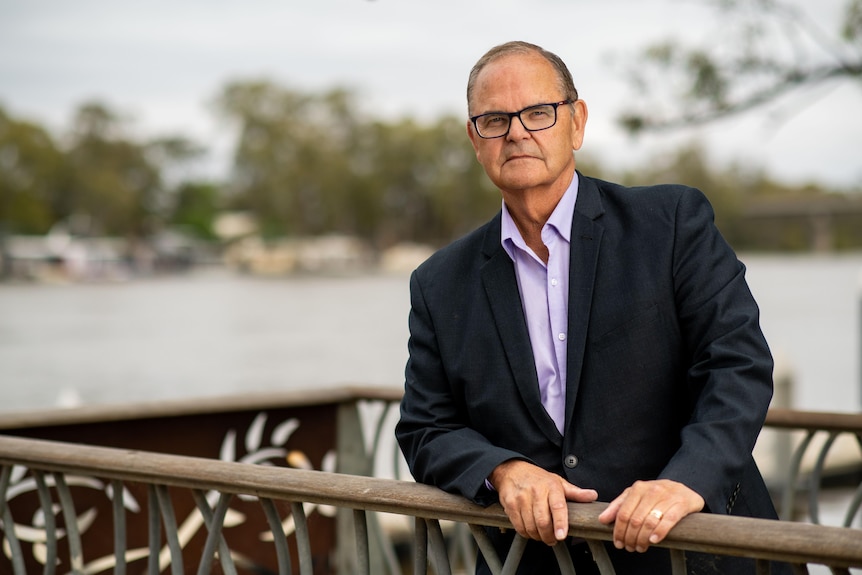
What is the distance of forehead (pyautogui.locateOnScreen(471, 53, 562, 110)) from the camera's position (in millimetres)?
2289

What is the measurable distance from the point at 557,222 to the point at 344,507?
0.80 meters

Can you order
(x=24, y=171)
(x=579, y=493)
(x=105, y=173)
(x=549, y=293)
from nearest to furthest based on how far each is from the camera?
(x=579, y=493)
(x=549, y=293)
(x=24, y=171)
(x=105, y=173)

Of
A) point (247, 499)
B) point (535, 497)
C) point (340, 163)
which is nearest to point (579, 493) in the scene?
point (535, 497)

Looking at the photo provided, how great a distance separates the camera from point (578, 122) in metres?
2.42

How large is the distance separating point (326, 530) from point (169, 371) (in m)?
16.8

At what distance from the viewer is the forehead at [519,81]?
2.29m

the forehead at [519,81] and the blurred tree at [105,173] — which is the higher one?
the forehead at [519,81]

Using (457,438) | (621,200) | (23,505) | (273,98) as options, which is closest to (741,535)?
(457,438)

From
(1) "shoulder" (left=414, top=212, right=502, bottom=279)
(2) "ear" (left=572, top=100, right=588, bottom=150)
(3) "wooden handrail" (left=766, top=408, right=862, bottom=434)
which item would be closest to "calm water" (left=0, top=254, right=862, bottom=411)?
(3) "wooden handrail" (left=766, top=408, right=862, bottom=434)

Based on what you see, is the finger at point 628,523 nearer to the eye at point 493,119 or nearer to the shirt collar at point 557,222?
the shirt collar at point 557,222

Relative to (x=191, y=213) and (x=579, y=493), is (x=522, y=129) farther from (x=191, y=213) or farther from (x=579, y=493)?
(x=191, y=213)

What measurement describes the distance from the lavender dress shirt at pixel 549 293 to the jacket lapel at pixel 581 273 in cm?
2

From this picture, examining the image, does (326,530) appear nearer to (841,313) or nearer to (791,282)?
(841,313)

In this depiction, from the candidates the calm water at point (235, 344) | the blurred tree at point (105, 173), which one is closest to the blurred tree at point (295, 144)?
the blurred tree at point (105, 173)
